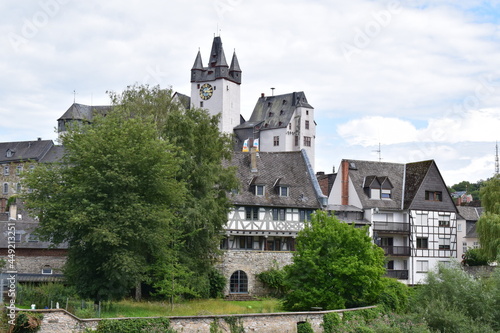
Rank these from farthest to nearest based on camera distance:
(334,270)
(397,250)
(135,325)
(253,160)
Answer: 1. (397,250)
2. (253,160)
3. (334,270)
4. (135,325)

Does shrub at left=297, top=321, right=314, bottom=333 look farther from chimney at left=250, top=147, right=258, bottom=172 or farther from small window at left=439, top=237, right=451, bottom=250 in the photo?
small window at left=439, top=237, right=451, bottom=250

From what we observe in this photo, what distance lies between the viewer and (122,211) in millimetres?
34781

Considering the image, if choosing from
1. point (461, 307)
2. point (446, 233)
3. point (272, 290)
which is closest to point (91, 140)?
point (272, 290)

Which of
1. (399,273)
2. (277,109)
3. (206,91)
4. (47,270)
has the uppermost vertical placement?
(206,91)

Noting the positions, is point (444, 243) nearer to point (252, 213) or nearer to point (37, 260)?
point (252, 213)

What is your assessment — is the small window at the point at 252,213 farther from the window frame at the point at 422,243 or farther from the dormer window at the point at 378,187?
the window frame at the point at 422,243

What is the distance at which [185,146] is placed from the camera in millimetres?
41750

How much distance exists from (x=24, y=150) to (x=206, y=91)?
86.0 feet

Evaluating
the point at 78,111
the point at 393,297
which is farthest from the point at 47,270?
the point at 78,111

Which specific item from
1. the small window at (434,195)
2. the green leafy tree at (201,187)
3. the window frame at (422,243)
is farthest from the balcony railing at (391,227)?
the green leafy tree at (201,187)

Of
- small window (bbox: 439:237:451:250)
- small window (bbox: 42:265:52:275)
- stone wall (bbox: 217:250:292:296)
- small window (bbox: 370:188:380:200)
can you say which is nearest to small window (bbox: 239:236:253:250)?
stone wall (bbox: 217:250:292:296)

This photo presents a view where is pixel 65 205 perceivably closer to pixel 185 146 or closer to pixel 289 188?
pixel 185 146

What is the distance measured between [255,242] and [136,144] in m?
14.7

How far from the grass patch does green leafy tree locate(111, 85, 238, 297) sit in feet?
4.06
